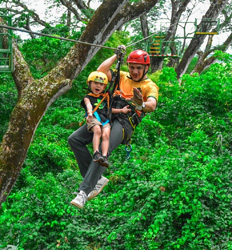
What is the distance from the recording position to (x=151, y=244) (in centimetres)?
800

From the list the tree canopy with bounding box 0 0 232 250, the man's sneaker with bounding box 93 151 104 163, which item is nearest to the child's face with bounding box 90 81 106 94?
the man's sneaker with bounding box 93 151 104 163

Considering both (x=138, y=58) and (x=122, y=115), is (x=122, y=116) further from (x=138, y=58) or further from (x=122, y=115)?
(x=138, y=58)

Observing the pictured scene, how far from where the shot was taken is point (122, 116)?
5.00 meters

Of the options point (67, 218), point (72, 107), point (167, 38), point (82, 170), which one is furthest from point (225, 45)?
point (82, 170)

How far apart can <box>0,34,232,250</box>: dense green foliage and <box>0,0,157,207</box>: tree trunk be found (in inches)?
29.0

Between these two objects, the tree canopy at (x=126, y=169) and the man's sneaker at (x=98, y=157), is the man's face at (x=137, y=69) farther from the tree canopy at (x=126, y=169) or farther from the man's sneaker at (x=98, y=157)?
the tree canopy at (x=126, y=169)

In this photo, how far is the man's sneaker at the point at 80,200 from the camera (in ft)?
14.9

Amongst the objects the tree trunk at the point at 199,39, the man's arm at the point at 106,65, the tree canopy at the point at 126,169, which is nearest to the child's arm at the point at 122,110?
the man's arm at the point at 106,65

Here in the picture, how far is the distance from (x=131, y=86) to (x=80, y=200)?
1391 mm

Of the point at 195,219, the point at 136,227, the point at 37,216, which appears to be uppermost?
the point at 195,219

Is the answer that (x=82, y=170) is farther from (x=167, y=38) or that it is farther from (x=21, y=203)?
(x=167, y=38)

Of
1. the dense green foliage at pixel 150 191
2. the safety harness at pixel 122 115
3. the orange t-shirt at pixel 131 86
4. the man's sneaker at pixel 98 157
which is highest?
the orange t-shirt at pixel 131 86

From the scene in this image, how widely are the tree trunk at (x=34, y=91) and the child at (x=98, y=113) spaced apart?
14.6 feet

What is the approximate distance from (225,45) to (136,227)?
12.0 metres
